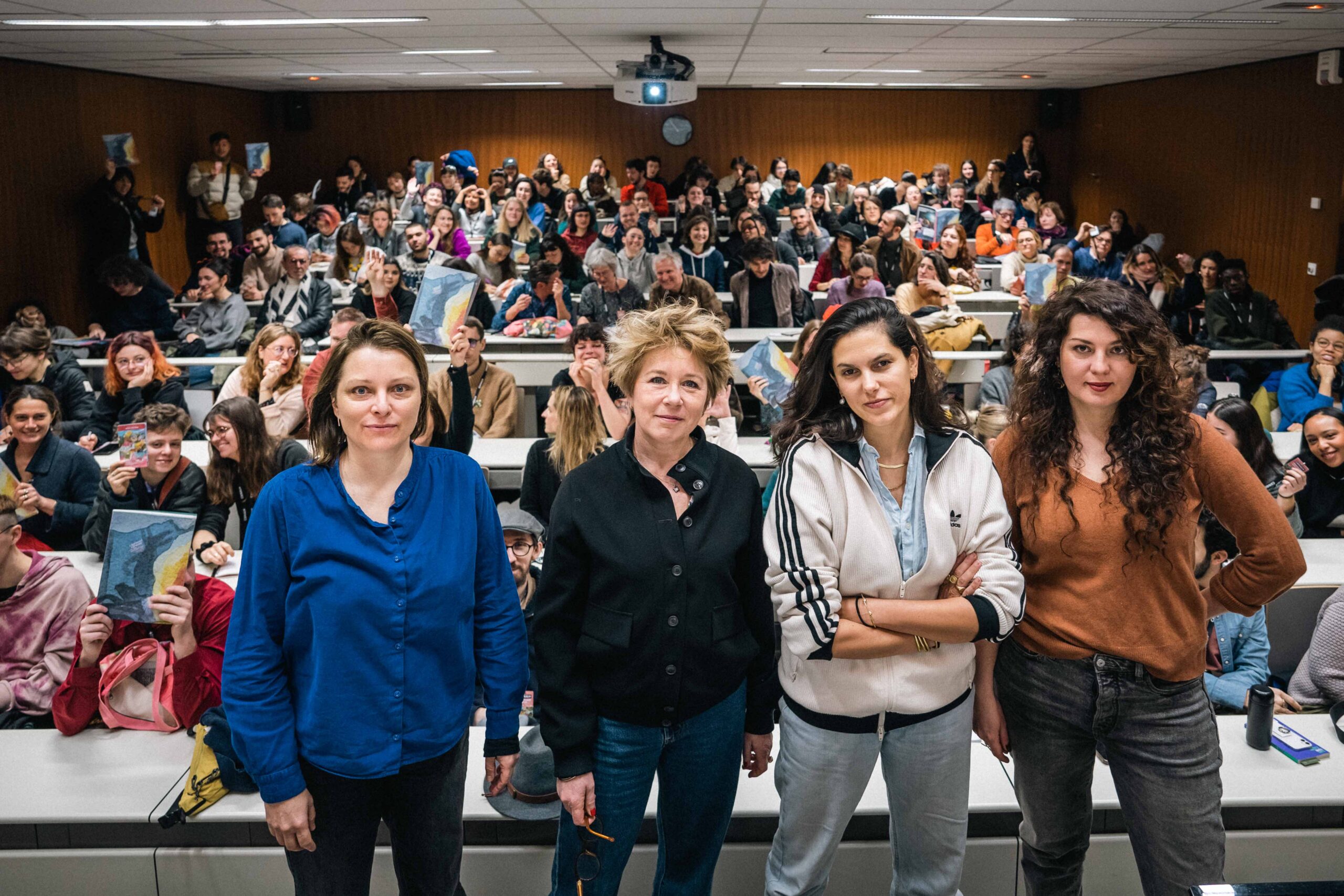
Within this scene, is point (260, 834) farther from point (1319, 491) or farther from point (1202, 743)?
point (1319, 491)

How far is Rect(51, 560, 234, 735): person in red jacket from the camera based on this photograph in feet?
7.48

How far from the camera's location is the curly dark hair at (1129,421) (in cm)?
160

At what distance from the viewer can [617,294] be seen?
6371mm

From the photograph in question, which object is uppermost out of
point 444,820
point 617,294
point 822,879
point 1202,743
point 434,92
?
point 434,92

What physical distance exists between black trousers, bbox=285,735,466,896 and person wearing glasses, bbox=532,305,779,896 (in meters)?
0.18

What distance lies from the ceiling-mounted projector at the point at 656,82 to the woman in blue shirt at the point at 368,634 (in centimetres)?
635

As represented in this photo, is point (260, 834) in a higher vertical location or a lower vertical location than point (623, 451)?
lower

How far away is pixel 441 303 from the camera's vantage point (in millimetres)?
3453

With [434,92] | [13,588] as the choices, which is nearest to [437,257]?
[13,588]

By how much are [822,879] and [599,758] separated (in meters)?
0.43

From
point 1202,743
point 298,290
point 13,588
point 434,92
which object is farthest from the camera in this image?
point 434,92

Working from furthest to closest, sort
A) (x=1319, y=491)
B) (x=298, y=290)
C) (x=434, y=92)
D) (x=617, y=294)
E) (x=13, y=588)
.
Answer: (x=434, y=92), (x=298, y=290), (x=617, y=294), (x=1319, y=491), (x=13, y=588)

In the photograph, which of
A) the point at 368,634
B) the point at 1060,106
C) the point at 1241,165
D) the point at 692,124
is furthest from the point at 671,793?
the point at 692,124

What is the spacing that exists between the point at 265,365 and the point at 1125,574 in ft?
13.5
